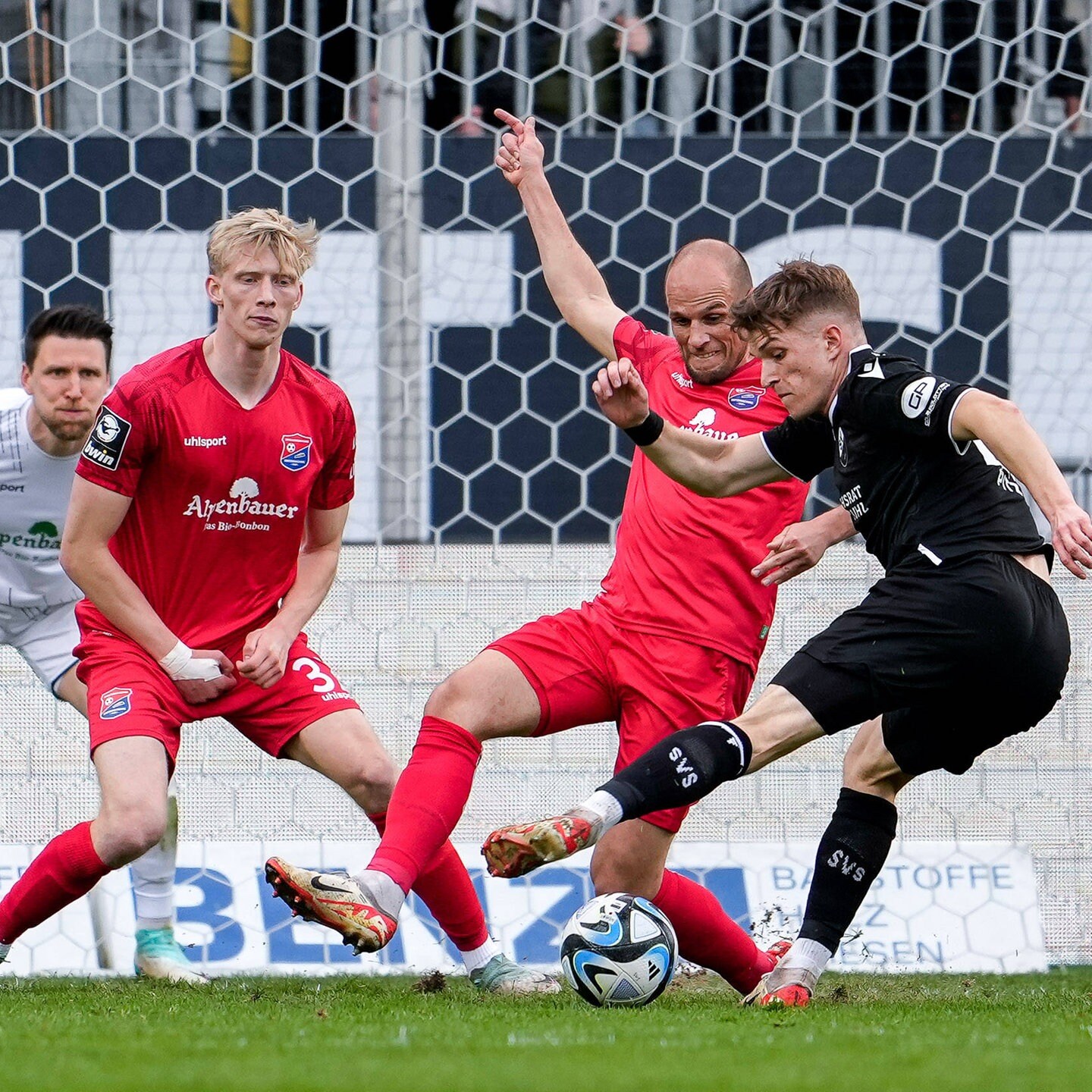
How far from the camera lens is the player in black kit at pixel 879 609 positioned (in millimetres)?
3467

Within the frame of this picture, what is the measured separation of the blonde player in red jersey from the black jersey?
1313 millimetres

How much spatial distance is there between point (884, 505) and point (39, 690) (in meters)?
2.95

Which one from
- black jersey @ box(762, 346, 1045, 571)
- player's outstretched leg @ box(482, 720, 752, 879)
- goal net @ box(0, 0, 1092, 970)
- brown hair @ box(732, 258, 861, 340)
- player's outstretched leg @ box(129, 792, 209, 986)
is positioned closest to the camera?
player's outstretched leg @ box(482, 720, 752, 879)

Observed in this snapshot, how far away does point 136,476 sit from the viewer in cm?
409

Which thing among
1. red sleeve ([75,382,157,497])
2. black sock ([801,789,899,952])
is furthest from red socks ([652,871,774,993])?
red sleeve ([75,382,157,497])

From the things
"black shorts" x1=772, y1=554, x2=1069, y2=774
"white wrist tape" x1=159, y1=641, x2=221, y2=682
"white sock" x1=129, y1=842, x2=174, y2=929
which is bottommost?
"white sock" x1=129, y1=842, x2=174, y2=929

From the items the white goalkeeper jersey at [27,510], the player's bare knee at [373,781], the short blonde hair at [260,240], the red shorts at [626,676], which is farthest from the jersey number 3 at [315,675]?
the short blonde hair at [260,240]

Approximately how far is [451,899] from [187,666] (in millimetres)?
875

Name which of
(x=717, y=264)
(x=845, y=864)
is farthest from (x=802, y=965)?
(x=717, y=264)

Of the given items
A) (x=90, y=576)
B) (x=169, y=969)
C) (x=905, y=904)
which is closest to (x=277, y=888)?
(x=90, y=576)

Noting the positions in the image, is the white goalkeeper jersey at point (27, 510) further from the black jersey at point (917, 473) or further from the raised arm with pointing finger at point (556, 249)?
the black jersey at point (917, 473)

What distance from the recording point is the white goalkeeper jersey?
469cm

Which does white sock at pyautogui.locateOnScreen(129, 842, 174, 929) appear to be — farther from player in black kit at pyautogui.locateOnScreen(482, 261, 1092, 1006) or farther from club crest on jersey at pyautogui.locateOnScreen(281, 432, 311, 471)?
player in black kit at pyautogui.locateOnScreen(482, 261, 1092, 1006)

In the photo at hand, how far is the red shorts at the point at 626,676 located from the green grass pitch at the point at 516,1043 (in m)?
0.66
